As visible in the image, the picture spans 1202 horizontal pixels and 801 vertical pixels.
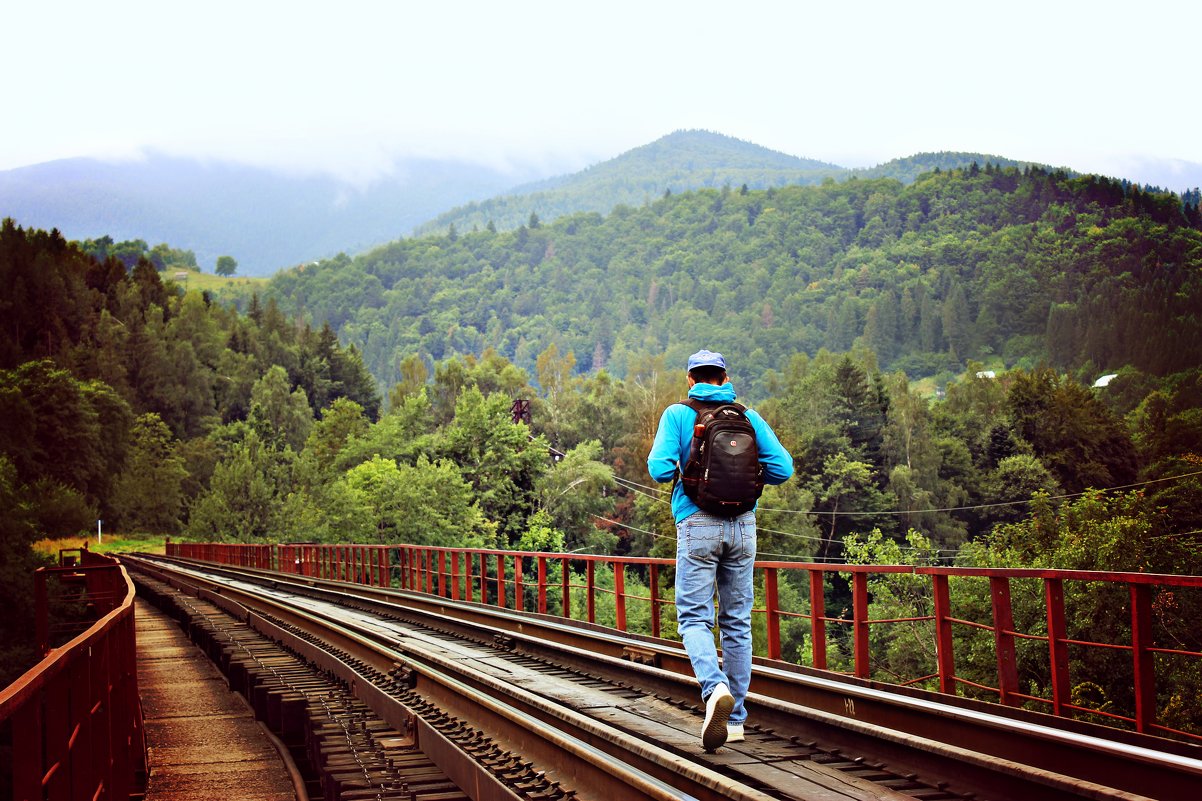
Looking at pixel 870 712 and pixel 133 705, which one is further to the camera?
pixel 133 705

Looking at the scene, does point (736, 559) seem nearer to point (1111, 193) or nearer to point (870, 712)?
point (870, 712)

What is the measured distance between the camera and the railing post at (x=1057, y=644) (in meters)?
6.92

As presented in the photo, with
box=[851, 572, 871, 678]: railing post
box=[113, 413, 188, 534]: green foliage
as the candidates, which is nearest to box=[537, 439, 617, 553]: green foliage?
box=[113, 413, 188, 534]: green foliage

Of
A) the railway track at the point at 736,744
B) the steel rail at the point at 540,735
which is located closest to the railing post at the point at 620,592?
the railway track at the point at 736,744

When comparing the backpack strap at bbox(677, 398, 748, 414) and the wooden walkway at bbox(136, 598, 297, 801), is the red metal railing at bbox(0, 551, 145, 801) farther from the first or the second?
the backpack strap at bbox(677, 398, 748, 414)

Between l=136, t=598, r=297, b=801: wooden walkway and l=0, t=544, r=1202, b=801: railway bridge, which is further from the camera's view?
l=136, t=598, r=297, b=801: wooden walkway

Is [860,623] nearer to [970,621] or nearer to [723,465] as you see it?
[723,465]

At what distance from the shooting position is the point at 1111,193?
14300 cm

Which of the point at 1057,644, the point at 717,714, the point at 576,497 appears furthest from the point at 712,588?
the point at 576,497

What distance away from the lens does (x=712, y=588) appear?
698 centimetres

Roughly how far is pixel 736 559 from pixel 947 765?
163 cm

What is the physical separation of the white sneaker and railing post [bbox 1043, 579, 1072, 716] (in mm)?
1907

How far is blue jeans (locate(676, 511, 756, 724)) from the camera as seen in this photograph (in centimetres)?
680

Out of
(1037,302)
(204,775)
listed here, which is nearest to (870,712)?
(204,775)
